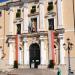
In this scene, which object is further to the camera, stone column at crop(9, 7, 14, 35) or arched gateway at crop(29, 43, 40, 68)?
stone column at crop(9, 7, 14, 35)

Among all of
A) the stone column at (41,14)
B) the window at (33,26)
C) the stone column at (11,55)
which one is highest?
the stone column at (41,14)

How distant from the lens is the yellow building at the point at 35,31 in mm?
46250

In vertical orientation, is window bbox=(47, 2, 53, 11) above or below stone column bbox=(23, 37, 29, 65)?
above

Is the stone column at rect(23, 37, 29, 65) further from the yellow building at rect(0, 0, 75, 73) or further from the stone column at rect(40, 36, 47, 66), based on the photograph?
the stone column at rect(40, 36, 47, 66)

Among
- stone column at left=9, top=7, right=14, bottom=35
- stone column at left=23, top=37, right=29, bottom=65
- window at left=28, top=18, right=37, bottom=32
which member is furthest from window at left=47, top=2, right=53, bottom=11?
stone column at left=9, top=7, right=14, bottom=35

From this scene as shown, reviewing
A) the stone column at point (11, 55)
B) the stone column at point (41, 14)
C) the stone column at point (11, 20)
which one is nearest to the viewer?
the stone column at point (41, 14)

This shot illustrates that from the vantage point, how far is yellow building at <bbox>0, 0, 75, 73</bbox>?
46250mm

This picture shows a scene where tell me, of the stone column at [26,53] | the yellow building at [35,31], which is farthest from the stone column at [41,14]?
the stone column at [26,53]

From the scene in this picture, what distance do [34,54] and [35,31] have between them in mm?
3897

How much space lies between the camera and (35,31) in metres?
50.7

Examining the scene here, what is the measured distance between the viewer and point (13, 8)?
54.5 metres

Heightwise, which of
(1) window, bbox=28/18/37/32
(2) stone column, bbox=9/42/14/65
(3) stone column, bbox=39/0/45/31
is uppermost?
(3) stone column, bbox=39/0/45/31

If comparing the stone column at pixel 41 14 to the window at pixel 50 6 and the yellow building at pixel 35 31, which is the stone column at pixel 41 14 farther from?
the window at pixel 50 6

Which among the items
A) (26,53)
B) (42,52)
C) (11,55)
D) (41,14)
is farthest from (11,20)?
(42,52)
